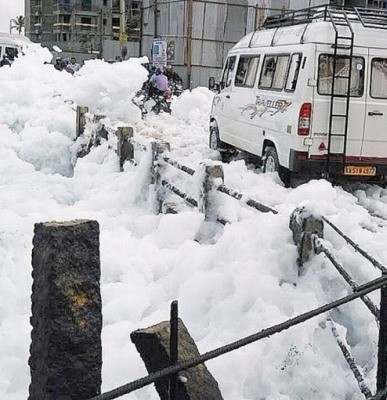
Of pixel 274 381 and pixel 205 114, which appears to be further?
pixel 205 114

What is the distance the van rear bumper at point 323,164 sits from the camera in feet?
32.7

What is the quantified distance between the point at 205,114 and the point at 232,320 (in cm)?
1590

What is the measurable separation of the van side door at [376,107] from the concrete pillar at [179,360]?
24.4 feet

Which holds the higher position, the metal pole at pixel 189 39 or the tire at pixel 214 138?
the metal pole at pixel 189 39

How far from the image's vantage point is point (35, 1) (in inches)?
3526

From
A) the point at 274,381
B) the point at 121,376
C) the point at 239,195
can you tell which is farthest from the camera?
the point at 239,195

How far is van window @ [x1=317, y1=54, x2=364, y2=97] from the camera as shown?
9836mm

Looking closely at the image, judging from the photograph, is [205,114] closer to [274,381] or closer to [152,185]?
[152,185]

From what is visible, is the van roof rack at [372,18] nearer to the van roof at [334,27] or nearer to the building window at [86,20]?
the van roof at [334,27]

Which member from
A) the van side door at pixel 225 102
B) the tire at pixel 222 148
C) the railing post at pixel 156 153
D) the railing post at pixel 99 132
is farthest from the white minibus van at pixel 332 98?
the railing post at pixel 99 132

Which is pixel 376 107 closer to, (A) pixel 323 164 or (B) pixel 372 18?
(A) pixel 323 164

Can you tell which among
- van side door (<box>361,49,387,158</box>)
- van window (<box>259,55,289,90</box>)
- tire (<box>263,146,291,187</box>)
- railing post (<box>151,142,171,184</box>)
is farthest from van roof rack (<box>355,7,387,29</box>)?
railing post (<box>151,142,171,184</box>)

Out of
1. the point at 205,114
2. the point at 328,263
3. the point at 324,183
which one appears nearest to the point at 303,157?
the point at 324,183

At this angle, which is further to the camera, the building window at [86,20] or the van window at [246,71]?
the building window at [86,20]
